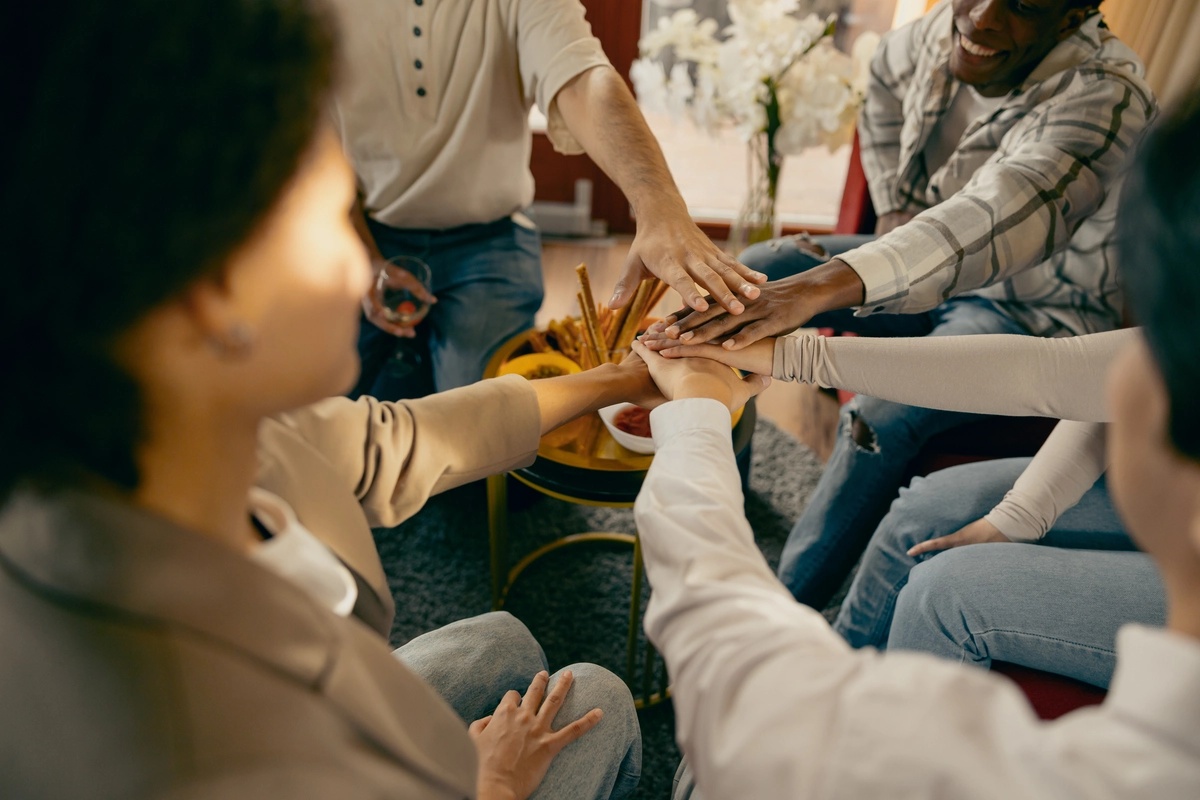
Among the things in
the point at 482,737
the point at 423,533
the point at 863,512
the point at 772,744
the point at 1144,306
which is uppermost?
the point at 1144,306

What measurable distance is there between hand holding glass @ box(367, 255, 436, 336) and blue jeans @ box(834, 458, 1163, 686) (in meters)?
1.06

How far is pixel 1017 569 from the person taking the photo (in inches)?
42.7

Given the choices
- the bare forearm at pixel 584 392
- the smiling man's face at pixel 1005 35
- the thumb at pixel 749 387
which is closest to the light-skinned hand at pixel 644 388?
the bare forearm at pixel 584 392

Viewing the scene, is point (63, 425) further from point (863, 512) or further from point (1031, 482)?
point (863, 512)

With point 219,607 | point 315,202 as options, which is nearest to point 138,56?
point 315,202

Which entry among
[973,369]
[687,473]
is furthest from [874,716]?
[973,369]

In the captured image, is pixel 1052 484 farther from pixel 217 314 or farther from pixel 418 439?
pixel 217 314

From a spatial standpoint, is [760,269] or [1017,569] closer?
[1017,569]

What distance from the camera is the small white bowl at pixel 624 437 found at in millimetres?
1330

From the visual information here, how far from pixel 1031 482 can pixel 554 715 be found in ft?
2.70

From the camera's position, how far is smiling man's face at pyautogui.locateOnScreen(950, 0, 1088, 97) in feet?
4.72

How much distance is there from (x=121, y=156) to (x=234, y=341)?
11 cm

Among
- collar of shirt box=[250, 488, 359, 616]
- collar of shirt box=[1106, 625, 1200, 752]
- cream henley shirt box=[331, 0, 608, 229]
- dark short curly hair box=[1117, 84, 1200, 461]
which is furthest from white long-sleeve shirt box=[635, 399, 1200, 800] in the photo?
cream henley shirt box=[331, 0, 608, 229]

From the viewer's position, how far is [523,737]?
876mm
